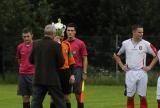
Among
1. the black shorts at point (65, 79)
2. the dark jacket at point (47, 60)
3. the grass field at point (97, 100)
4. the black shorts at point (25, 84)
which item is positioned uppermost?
the dark jacket at point (47, 60)

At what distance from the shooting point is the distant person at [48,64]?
12.8 meters

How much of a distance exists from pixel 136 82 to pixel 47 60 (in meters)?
3.16

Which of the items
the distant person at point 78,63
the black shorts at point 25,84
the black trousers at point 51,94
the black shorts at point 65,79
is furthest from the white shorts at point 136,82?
the black shorts at point 25,84

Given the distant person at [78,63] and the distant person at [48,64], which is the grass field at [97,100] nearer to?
the distant person at [78,63]

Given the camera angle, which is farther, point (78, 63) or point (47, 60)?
point (78, 63)

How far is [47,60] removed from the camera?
42.0ft

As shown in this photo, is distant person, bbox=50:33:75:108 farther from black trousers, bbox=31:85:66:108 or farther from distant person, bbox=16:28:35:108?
distant person, bbox=16:28:35:108

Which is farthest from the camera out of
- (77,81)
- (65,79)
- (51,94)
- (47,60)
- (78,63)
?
(78,63)

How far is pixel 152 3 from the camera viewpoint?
157 feet

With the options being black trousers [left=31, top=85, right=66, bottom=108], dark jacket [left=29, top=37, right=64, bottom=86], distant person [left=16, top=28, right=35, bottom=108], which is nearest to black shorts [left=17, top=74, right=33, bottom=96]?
distant person [left=16, top=28, right=35, bottom=108]

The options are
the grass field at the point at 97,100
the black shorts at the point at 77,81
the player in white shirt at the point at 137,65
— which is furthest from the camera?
the grass field at the point at 97,100

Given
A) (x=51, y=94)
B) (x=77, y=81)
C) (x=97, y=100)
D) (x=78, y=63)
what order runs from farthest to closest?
(x=97, y=100) < (x=78, y=63) < (x=77, y=81) < (x=51, y=94)

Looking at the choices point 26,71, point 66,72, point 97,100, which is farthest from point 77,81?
point 97,100

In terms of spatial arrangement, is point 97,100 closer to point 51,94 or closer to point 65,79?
point 65,79
